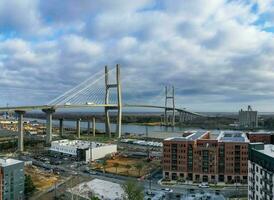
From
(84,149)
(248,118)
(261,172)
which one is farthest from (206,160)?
(248,118)

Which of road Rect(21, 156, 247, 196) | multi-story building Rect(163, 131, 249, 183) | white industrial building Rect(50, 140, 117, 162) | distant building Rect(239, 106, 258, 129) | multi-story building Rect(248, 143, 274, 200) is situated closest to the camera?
multi-story building Rect(248, 143, 274, 200)

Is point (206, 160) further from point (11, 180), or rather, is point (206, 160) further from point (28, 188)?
point (11, 180)

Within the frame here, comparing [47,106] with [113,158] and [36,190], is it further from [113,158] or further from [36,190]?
[36,190]

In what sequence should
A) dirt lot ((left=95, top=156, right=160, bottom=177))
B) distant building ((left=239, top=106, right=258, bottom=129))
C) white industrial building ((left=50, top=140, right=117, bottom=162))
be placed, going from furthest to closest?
distant building ((left=239, top=106, right=258, bottom=129)), white industrial building ((left=50, top=140, right=117, bottom=162)), dirt lot ((left=95, top=156, right=160, bottom=177))

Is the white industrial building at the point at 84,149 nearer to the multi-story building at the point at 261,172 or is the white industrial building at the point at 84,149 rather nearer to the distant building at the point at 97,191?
the distant building at the point at 97,191

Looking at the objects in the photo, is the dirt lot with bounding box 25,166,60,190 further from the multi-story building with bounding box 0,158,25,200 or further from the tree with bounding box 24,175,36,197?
the multi-story building with bounding box 0,158,25,200

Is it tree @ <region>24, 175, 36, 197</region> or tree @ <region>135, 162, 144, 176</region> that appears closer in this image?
tree @ <region>24, 175, 36, 197</region>

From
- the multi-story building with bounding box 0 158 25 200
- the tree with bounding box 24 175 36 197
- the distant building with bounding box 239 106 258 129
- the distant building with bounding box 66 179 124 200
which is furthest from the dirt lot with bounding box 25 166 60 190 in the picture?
the distant building with bounding box 239 106 258 129
